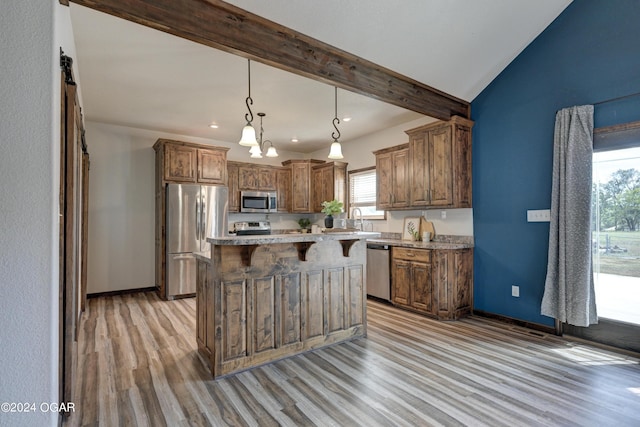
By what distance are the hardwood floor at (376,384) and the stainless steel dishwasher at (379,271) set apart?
1127 mm

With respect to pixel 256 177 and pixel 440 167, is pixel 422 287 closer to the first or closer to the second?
pixel 440 167

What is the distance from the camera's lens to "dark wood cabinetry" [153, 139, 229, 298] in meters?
5.03

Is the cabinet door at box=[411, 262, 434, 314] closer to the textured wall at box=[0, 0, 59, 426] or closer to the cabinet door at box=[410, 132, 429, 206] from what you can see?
the cabinet door at box=[410, 132, 429, 206]

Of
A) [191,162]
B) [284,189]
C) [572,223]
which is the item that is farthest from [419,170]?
[191,162]

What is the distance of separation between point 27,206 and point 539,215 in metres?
4.39

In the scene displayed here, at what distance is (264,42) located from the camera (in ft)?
8.42

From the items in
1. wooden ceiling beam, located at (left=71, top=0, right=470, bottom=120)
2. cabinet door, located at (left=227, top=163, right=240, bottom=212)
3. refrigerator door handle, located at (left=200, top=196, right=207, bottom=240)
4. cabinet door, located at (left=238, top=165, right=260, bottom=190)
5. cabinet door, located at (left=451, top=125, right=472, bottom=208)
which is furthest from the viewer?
cabinet door, located at (left=238, top=165, right=260, bottom=190)

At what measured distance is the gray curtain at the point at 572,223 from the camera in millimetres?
3082

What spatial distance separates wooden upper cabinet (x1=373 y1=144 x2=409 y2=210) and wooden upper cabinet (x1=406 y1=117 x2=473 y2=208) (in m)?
0.26

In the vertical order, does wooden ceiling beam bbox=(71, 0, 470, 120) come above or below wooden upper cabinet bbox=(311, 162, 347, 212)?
above

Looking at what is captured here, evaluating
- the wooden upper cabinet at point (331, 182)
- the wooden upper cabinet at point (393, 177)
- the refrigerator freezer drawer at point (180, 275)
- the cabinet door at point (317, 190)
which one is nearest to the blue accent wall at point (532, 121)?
the wooden upper cabinet at point (393, 177)

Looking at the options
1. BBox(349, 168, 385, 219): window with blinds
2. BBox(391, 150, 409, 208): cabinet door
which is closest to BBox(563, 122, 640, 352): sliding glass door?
BBox(391, 150, 409, 208): cabinet door

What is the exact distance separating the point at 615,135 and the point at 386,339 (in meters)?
2.98

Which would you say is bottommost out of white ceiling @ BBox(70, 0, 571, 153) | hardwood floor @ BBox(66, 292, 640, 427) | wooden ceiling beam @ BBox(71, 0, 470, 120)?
hardwood floor @ BBox(66, 292, 640, 427)
